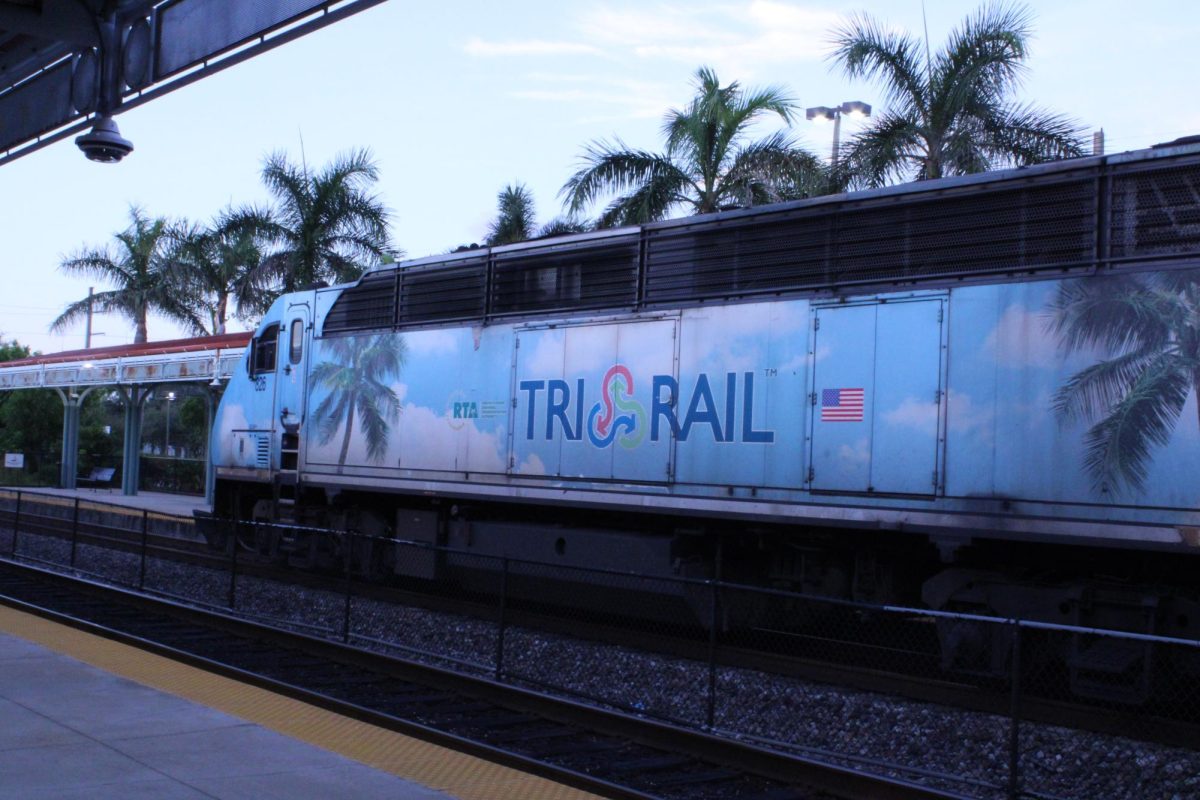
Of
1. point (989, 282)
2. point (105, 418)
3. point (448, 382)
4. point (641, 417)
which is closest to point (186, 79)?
point (448, 382)

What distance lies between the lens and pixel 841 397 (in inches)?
401

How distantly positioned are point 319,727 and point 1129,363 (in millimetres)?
6381

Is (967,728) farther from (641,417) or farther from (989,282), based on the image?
(641,417)

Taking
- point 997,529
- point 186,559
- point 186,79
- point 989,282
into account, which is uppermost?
point 186,79

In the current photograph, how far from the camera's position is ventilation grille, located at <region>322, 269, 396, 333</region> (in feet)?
49.3

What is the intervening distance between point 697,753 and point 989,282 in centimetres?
456

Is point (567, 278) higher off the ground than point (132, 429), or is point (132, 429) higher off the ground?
point (567, 278)

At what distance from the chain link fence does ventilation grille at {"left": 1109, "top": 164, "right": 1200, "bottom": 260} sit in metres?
2.90

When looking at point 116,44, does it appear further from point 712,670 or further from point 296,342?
point 712,670

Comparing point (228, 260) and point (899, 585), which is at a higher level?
point (228, 260)

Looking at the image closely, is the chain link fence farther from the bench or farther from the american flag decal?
the bench

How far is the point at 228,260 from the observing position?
37094 millimetres

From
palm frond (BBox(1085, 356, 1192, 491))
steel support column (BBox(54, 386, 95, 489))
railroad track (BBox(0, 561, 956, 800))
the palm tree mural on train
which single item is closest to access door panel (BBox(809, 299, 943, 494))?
palm frond (BBox(1085, 356, 1192, 491))

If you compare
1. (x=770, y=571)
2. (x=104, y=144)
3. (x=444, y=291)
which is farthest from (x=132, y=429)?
(x=770, y=571)
